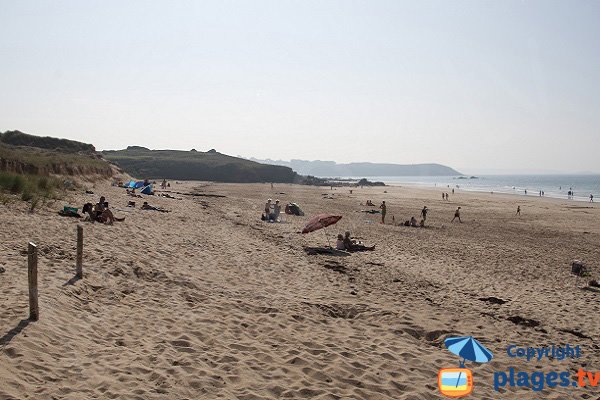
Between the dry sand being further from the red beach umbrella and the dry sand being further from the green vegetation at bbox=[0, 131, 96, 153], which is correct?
the green vegetation at bbox=[0, 131, 96, 153]

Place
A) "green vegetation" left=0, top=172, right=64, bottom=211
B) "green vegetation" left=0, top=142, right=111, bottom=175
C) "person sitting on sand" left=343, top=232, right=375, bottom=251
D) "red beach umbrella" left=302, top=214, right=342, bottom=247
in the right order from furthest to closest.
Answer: "green vegetation" left=0, top=142, right=111, bottom=175 → "person sitting on sand" left=343, top=232, right=375, bottom=251 → "red beach umbrella" left=302, top=214, right=342, bottom=247 → "green vegetation" left=0, top=172, right=64, bottom=211

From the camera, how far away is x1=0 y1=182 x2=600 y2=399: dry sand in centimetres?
570

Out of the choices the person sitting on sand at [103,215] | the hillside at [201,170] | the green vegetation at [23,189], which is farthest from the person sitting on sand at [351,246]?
the hillside at [201,170]

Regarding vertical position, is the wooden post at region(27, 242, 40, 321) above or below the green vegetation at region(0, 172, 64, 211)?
below

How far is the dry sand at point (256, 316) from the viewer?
5.70 metres

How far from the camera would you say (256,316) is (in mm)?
8500

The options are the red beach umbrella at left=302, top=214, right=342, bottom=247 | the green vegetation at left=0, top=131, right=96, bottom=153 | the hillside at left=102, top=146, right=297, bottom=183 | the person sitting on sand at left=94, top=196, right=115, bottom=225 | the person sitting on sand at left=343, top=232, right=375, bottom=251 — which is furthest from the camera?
the hillside at left=102, top=146, right=297, bottom=183

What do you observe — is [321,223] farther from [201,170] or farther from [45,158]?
[201,170]

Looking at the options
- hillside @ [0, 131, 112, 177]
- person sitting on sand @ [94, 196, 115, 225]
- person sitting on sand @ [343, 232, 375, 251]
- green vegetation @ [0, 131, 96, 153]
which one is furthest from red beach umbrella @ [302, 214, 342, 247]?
green vegetation @ [0, 131, 96, 153]

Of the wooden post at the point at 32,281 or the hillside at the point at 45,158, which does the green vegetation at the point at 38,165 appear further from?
the wooden post at the point at 32,281

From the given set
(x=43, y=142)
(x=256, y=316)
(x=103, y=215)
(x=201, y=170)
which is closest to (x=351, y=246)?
(x=256, y=316)

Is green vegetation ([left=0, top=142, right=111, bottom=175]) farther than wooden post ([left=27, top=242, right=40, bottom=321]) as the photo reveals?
Yes

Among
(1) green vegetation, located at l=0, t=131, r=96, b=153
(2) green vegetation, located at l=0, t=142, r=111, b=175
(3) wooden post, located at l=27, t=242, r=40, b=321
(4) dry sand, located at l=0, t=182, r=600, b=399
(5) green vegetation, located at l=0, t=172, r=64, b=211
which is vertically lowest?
(4) dry sand, located at l=0, t=182, r=600, b=399

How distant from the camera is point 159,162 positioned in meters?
104
